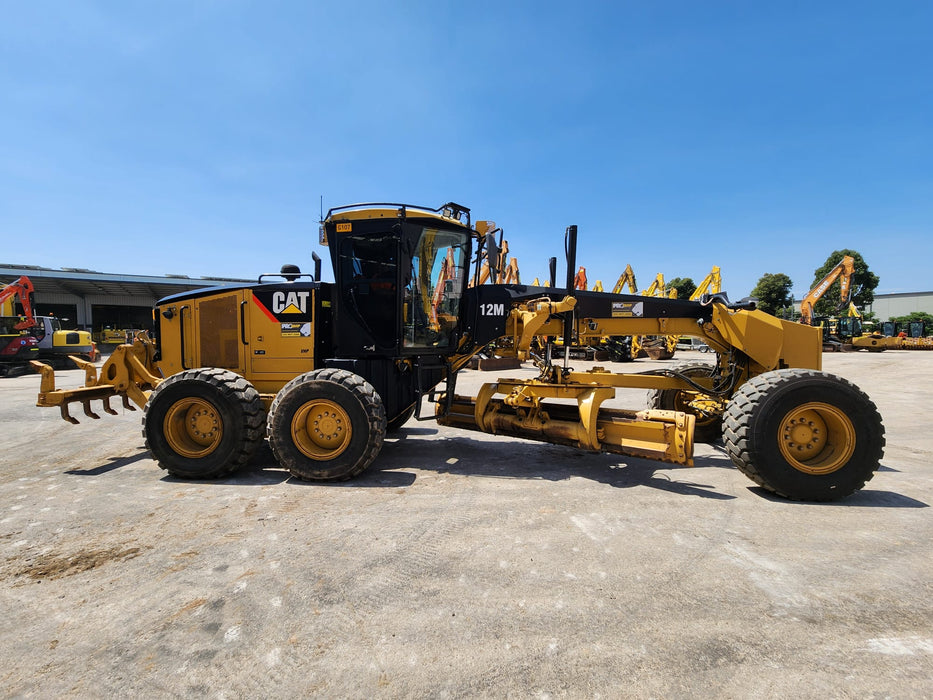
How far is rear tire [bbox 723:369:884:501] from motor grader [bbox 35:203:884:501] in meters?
0.01

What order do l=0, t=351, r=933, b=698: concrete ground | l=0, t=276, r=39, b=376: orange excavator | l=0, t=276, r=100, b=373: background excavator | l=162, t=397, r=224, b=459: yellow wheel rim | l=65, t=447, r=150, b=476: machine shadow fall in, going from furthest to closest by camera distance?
l=0, t=276, r=100, b=373: background excavator
l=0, t=276, r=39, b=376: orange excavator
l=65, t=447, r=150, b=476: machine shadow
l=162, t=397, r=224, b=459: yellow wheel rim
l=0, t=351, r=933, b=698: concrete ground

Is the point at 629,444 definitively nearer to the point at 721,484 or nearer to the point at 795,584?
the point at 721,484

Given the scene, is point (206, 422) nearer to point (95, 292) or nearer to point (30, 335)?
point (30, 335)

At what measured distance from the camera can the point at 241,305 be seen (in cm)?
550

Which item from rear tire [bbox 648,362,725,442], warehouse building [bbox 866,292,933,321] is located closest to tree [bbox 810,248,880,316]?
warehouse building [bbox 866,292,933,321]

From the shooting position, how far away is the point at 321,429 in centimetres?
463

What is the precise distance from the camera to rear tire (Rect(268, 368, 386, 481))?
4.46 metres

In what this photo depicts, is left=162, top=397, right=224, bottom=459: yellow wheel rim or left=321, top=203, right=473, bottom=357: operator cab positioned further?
left=321, top=203, right=473, bottom=357: operator cab

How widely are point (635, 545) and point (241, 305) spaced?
16.4 ft

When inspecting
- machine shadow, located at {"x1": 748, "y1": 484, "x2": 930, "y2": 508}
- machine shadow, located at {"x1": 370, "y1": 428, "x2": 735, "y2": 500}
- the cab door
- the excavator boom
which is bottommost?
machine shadow, located at {"x1": 370, "y1": 428, "x2": 735, "y2": 500}

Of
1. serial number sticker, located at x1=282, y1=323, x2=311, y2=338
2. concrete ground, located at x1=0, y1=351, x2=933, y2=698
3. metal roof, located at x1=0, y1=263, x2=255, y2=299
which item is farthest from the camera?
metal roof, located at x1=0, y1=263, x2=255, y2=299

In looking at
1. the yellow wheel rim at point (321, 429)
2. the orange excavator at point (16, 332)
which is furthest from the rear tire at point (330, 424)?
the orange excavator at point (16, 332)

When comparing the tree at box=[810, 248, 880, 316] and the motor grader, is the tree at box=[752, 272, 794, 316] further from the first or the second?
the motor grader

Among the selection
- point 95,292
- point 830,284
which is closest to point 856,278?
point 830,284
